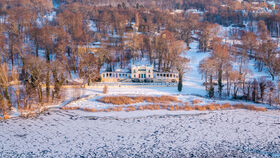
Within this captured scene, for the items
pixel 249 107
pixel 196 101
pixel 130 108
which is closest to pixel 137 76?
pixel 130 108

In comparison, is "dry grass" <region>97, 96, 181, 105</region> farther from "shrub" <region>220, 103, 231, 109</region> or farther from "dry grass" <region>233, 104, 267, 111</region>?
"dry grass" <region>233, 104, 267, 111</region>

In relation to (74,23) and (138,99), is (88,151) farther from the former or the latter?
(74,23)

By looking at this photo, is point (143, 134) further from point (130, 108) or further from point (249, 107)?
point (249, 107)

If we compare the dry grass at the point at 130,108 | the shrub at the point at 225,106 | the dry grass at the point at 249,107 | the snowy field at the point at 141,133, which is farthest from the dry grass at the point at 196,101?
the dry grass at the point at 130,108

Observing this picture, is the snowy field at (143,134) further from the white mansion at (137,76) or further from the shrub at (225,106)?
the white mansion at (137,76)

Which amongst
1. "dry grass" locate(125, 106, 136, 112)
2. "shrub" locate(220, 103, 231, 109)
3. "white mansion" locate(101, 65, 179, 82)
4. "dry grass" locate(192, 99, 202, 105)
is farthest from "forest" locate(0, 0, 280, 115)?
"dry grass" locate(125, 106, 136, 112)
